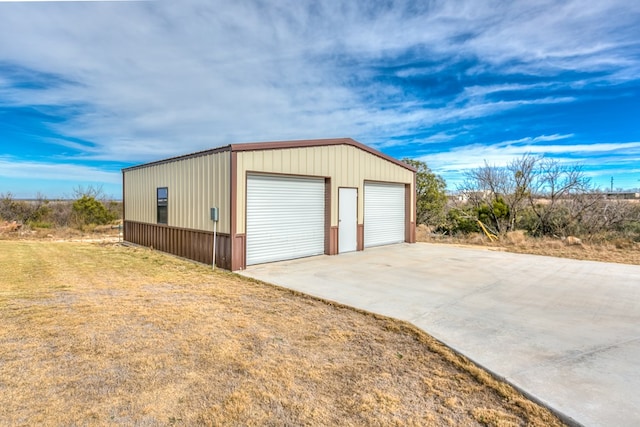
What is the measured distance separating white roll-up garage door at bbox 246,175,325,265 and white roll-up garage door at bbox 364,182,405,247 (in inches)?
87.9

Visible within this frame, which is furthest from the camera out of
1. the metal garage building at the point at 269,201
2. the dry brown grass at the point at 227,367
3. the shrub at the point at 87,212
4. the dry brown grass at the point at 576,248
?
the shrub at the point at 87,212

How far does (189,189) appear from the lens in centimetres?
916

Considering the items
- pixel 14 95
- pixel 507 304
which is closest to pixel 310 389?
pixel 507 304

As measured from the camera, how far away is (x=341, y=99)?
46.0ft

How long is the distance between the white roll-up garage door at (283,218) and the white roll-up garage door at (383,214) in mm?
2231

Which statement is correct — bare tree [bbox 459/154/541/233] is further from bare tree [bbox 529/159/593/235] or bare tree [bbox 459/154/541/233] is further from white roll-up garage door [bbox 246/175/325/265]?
white roll-up garage door [bbox 246/175/325/265]

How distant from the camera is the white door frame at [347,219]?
10.3m

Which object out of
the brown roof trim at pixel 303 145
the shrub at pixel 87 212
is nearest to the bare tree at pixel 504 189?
the brown roof trim at pixel 303 145

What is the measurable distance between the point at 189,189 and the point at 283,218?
275cm

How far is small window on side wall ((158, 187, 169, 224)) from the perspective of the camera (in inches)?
408

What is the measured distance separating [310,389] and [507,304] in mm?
3828

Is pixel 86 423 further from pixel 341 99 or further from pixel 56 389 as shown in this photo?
pixel 341 99

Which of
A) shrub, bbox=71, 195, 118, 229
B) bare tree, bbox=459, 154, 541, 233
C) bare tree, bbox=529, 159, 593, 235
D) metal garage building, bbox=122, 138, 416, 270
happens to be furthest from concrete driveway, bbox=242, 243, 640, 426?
shrub, bbox=71, 195, 118, 229

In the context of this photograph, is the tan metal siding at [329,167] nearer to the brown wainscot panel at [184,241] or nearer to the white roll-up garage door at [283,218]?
the white roll-up garage door at [283,218]
